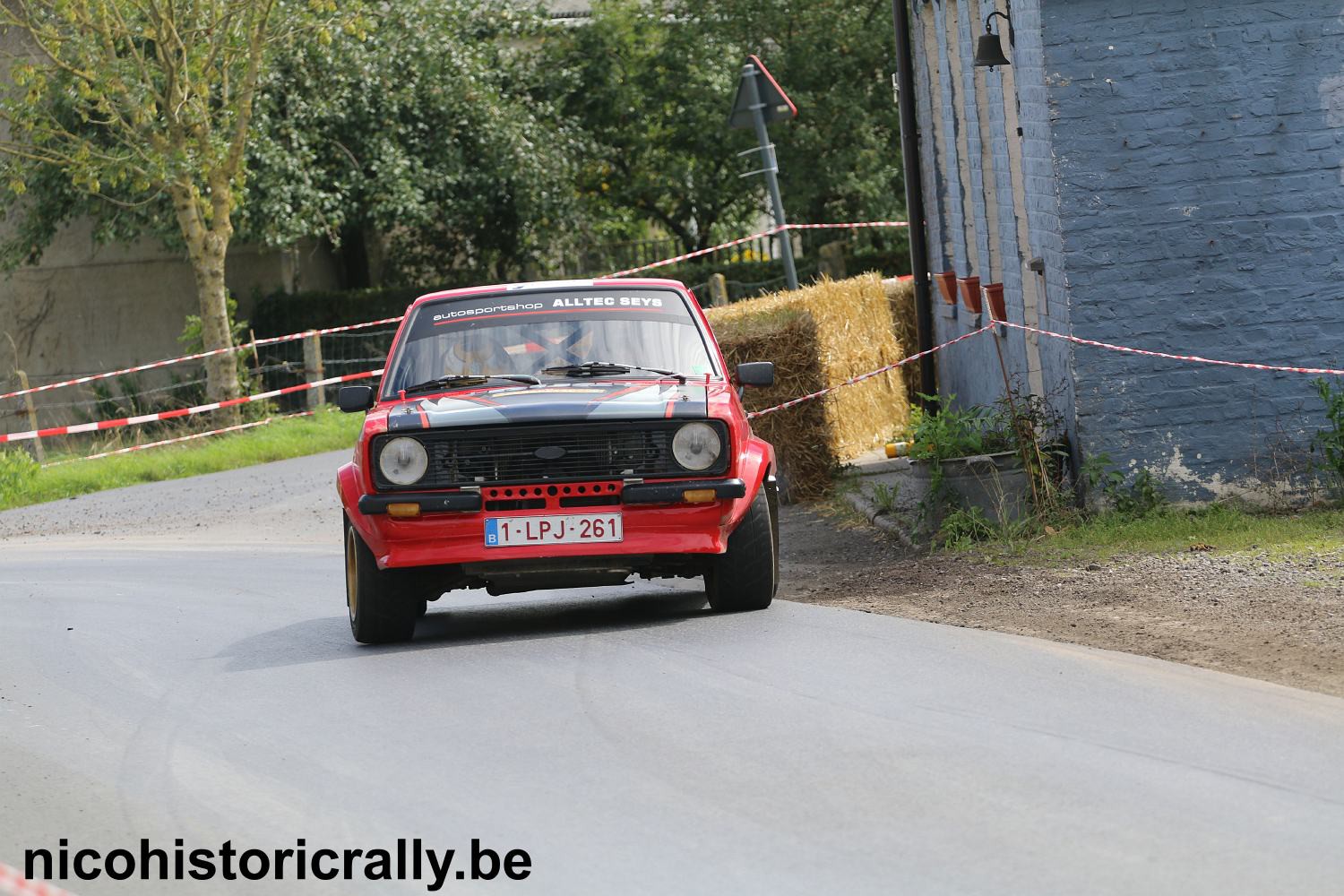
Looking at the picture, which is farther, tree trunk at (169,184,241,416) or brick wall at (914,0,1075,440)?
tree trunk at (169,184,241,416)

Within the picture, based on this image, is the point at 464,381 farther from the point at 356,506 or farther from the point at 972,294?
the point at 972,294

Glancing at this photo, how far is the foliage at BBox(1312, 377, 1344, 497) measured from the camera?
491 inches

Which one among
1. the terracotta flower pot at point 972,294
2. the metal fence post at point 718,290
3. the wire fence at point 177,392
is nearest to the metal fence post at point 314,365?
the wire fence at point 177,392

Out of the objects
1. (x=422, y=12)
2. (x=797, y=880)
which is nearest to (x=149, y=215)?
(x=422, y=12)

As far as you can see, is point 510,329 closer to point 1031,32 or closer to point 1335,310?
point 1031,32

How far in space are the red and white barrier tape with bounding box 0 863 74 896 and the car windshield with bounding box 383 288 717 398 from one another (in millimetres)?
4674

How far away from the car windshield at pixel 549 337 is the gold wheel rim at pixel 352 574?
778 mm

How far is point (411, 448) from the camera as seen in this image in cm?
949

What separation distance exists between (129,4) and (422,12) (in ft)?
22.7

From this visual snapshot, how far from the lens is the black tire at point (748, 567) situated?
9.90 metres

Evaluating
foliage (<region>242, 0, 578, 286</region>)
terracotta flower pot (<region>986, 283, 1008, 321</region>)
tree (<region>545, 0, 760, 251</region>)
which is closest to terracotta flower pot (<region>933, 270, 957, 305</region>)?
terracotta flower pot (<region>986, 283, 1008, 321</region>)

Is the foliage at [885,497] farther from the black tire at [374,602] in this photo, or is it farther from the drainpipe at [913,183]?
the black tire at [374,602]

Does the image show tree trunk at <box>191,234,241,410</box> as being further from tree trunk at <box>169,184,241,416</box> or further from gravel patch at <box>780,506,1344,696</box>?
gravel patch at <box>780,506,1344,696</box>

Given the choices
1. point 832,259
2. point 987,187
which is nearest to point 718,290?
point 832,259
